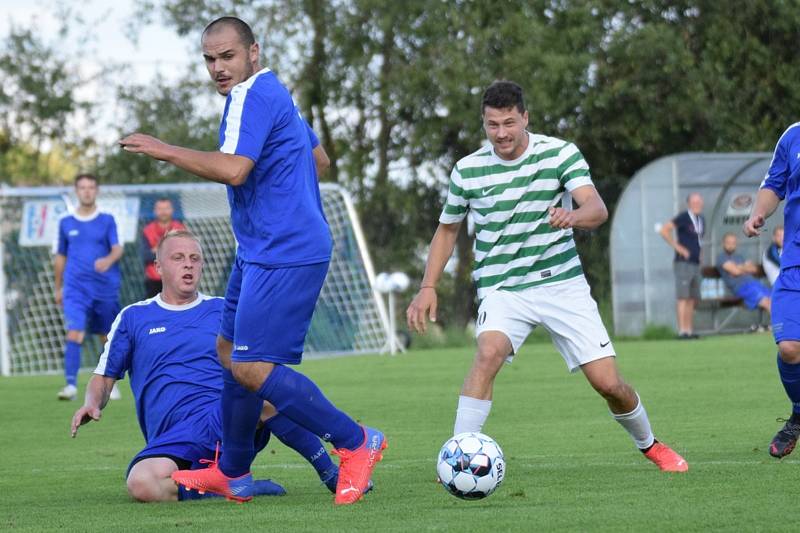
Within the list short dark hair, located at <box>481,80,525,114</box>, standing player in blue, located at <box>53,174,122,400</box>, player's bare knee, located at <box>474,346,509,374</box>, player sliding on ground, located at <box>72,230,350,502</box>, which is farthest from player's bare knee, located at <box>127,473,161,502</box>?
standing player in blue, located at <box>53,174,122,400</box>

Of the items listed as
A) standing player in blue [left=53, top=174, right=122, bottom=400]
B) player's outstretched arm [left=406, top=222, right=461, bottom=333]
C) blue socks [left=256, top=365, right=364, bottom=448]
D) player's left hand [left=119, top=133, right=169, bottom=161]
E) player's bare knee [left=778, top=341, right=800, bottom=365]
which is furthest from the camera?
standing player in blue [left=53, top=174, right=122, bottom=400]

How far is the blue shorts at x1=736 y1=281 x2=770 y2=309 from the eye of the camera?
957 inches

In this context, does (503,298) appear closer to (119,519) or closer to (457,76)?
(119,519)

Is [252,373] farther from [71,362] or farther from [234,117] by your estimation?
[71,362]

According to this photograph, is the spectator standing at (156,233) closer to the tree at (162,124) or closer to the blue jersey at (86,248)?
the blue jersey at (86,248)

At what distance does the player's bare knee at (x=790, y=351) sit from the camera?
795 centimetres

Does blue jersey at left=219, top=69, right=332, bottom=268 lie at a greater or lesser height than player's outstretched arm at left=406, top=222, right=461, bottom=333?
greater

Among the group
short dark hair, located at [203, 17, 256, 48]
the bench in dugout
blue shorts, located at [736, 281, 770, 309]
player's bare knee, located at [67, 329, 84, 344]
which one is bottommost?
the bench in dugout

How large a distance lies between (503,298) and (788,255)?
1.76 meters

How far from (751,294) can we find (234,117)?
19188 millimetres

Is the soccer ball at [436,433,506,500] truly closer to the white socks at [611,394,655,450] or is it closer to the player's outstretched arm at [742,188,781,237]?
the white socks at [611,394,655,450]

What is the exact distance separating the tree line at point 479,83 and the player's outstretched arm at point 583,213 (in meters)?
20.5

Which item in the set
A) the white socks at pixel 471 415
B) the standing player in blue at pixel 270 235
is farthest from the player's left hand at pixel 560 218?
the white socks at pixel 471 415

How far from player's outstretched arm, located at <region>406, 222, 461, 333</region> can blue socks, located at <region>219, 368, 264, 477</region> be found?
0.91 metres
